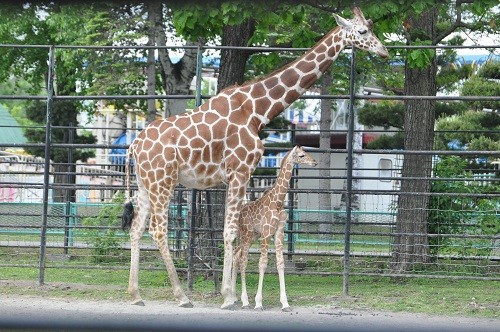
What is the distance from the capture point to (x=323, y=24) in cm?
972

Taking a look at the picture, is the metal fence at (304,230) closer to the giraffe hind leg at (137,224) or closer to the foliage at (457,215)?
the foliage at (457,215)

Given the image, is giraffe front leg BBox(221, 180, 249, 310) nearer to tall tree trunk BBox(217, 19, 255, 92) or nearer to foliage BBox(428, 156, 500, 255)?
tall tree trunk BBox(217, 19, 255, 92)

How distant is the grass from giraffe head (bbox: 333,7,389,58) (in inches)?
90.6

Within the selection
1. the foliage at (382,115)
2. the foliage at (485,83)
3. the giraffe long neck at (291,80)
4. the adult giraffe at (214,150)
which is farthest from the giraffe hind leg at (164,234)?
the foliage at (382,115)

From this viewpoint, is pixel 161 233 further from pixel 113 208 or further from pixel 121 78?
pixel 121 78

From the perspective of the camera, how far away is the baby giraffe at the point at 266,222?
8.05m

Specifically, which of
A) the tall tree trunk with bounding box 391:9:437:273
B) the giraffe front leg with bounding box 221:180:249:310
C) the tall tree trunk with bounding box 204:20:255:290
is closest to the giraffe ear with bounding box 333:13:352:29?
the giraffe front leg with bounding box 221:180:249:310

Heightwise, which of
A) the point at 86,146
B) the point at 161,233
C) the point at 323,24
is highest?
the point at 323,24

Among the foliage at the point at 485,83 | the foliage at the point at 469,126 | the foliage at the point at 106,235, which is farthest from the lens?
the foliage at the point at 469,126

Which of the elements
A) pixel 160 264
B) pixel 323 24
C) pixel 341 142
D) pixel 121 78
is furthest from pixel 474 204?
pixel 341 142

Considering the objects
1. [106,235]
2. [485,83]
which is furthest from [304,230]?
[485,83]

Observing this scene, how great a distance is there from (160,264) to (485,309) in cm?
400

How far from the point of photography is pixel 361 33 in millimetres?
8055

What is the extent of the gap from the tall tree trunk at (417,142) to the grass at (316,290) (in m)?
0.49
